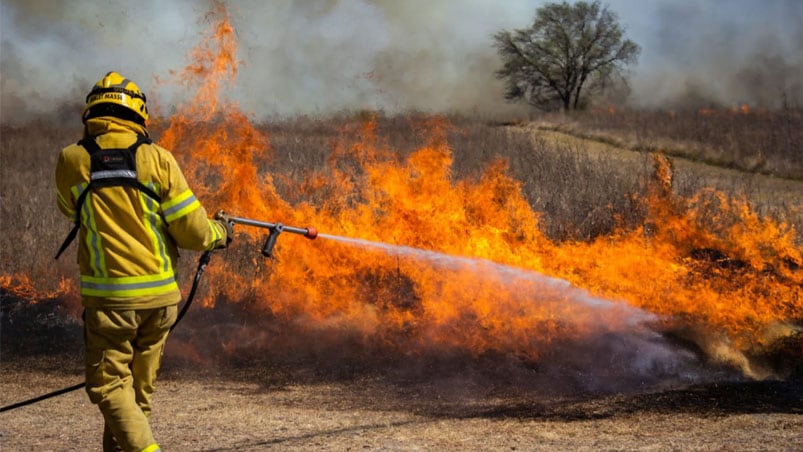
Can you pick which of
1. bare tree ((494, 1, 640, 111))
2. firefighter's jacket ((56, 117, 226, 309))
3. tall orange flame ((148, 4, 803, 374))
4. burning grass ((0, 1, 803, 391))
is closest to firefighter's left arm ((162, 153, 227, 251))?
firefighter's jacket ((56, 117, 226, 309))

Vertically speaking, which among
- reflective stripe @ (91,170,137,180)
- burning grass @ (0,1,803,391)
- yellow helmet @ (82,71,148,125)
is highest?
yellow helmet @ (82,71,148,125)

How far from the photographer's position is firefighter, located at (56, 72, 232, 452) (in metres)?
3.71

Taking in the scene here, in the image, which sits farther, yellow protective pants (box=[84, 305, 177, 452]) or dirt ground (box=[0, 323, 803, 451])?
dirt ground (box=[0, 323, 803, 451])

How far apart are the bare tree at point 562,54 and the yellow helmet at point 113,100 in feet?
67.4

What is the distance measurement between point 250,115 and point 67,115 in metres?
3.05

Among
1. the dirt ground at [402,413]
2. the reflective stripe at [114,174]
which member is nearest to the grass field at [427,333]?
the dirt ground at [402,413]

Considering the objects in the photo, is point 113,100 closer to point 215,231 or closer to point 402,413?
point 215,231

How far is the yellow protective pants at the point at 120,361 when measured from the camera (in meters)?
3.72

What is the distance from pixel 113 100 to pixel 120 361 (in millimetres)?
1369

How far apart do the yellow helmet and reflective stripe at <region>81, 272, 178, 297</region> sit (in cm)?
87

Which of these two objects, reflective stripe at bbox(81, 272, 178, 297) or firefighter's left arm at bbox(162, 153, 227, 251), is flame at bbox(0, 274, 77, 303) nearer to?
reflective stripe at bbox(81, 272, 178, 297)

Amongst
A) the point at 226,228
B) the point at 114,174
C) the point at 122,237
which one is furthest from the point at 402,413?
the point at 114,174

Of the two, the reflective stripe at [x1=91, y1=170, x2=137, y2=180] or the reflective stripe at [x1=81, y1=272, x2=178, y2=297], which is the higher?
the reflective stripe at [x1=91, y1=170, x2=137, y2=180]

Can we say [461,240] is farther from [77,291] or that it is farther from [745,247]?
[77,291]
